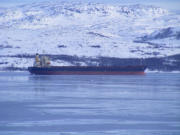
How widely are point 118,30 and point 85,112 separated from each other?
135 metres

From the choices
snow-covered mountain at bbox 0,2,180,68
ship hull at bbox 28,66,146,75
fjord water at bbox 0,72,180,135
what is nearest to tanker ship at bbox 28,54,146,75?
ship hull at bbox 28,66,146,75

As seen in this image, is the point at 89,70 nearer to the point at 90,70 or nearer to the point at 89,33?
the point at 90,70

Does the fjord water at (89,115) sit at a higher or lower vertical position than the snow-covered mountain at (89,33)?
lower

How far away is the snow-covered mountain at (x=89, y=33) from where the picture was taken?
10175cm

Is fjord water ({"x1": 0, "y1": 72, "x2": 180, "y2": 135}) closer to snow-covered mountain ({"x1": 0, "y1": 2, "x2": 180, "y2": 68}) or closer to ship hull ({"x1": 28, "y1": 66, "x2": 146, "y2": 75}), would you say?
ship hull ({"x1": 28, "y1": 66, "x2": 146, "y2": 75})

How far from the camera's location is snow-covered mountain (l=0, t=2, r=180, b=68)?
334ft

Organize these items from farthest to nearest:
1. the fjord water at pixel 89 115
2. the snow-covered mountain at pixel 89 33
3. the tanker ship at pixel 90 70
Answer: the snow-covered mountain at pixel 89 33
the tanker ship at pixel 90 70
the fjord water at pixel 89 115

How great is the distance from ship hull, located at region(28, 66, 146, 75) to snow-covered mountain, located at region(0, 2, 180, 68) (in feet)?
78.1

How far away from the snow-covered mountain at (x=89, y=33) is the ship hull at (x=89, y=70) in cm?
2381

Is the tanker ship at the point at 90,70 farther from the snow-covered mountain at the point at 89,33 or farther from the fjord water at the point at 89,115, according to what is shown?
the fjord water at the point at 89,115

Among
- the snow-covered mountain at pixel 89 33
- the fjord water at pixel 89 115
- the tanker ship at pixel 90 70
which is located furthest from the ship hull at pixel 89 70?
the fjord water at pixel 89 115

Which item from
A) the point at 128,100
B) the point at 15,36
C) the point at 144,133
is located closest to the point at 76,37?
the point at 15,36

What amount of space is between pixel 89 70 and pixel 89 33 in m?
69.2

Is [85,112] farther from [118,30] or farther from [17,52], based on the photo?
[118,30]
